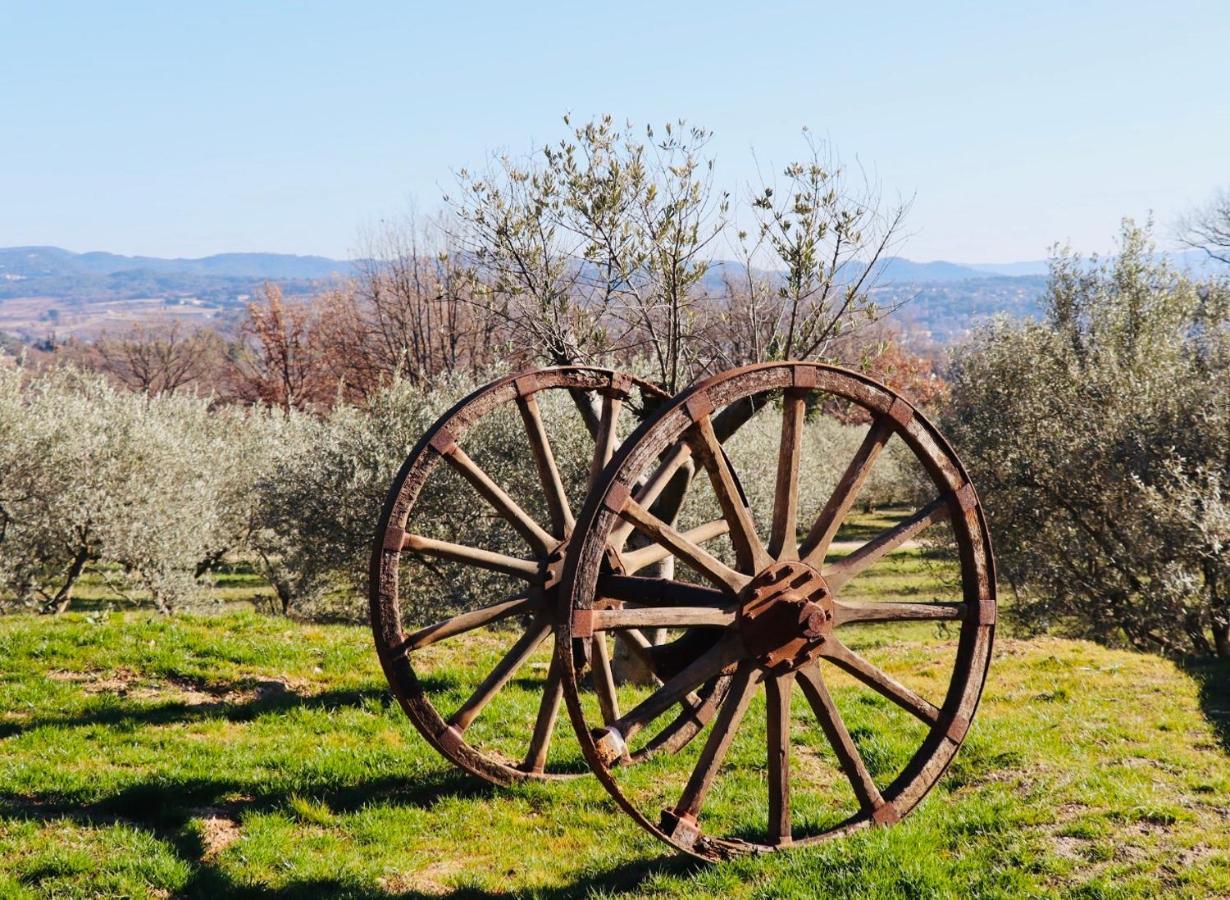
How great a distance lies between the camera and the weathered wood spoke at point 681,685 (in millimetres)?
5517

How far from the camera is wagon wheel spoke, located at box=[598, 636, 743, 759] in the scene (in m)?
5.42

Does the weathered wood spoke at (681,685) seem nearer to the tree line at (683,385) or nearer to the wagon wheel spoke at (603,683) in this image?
the wagon wheel spoke at (603,683)

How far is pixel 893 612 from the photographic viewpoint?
21.4 feet

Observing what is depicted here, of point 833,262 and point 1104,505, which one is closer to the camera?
point 833,262

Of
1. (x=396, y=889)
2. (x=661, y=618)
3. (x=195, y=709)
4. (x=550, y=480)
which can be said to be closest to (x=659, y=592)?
(x=661, y=618)

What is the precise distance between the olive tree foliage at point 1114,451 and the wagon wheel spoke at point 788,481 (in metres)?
12.4

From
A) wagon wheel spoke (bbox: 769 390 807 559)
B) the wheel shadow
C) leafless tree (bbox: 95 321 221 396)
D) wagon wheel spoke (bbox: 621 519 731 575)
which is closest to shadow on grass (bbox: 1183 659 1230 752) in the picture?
wagon wheel spoke (bbox: 621 519 731 575)

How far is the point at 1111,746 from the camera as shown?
855 centimetres

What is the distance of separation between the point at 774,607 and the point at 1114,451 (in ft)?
51.8

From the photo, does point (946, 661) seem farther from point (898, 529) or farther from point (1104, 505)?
point (1104, 505)


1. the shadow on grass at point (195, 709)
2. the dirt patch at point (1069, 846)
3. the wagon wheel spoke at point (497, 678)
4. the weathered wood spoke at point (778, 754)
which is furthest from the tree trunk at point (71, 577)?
the dirt patch at point (1069, 846)

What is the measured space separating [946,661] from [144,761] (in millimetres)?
9111

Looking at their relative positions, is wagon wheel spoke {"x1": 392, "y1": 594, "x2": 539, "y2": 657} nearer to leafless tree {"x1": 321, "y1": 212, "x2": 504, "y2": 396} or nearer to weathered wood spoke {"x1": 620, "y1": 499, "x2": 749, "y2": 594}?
weathered wood spoke {"x1": 620, "y1": 499, "x2": 749, "y2": 594}

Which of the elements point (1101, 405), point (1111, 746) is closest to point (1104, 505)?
point (1101, 405)
